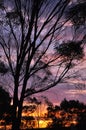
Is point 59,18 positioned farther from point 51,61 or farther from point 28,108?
point 28,108

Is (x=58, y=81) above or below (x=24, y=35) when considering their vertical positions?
below

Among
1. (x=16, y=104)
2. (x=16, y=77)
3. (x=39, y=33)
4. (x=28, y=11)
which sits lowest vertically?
(x=16, y=104)

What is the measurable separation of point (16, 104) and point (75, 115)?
43459 millimetres

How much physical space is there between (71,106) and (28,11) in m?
43.8

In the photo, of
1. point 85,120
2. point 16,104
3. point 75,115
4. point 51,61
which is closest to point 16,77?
point 16,104

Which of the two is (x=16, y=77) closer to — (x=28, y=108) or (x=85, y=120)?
(x=28, y=108)

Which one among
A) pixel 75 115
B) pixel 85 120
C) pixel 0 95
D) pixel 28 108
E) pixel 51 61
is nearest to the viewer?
pixel 51 61

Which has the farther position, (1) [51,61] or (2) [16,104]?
(1) [51,61]

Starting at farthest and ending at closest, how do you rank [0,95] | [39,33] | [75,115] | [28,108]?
[75,115] → [28,108] → [0,95] → [39,33]

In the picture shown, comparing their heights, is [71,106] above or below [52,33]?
above

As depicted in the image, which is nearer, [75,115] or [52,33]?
[52,33]

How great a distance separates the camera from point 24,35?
20984 mm

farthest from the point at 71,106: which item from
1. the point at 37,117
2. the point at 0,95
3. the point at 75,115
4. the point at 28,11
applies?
the point at 28,11

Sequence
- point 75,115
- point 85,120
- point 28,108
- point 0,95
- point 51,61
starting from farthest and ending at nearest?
point 75,115
point 85,120
point 28,108
point 0,95
point 51,61
